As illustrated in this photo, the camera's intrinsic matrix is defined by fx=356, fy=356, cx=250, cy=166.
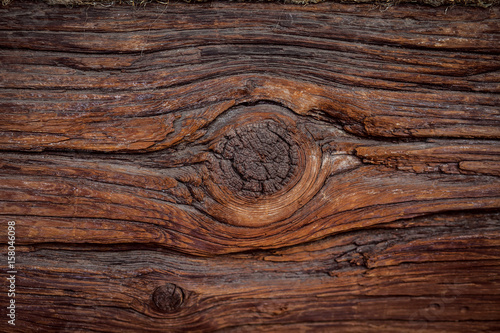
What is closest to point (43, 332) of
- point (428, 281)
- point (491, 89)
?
point (428, 281)

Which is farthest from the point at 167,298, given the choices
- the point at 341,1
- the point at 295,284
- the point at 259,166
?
the point at 341,1

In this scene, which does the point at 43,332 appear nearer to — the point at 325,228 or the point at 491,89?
the point at 325,228

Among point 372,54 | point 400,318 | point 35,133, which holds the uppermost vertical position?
point 372,54

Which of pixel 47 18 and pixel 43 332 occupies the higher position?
pixel 47 18

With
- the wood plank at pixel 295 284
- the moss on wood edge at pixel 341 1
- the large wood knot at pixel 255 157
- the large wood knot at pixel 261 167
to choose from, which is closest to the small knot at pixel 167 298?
the wood plank at pixel 295 284

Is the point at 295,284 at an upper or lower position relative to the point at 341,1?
lower

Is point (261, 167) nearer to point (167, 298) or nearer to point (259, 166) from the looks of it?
point (259, 166)
